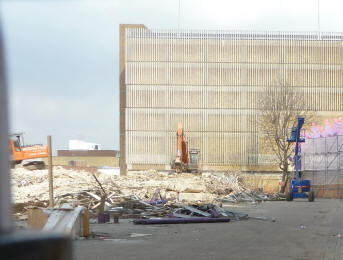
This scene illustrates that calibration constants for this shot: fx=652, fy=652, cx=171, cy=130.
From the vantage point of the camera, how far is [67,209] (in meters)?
15.2

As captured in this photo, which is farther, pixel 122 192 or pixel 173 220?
pixel 122 192

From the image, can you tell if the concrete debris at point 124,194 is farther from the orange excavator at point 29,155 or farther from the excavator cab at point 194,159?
the excavator cab at point 194,159

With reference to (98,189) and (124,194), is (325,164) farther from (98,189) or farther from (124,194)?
(98,189)

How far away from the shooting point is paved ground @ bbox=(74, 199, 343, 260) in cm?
1264

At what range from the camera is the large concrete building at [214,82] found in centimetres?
7306

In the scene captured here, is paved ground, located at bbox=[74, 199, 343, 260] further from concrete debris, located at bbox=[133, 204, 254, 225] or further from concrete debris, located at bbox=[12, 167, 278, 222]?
concrete debris, located at bbox=[12, 167, 278, 222]

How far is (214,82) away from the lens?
73.8 meters

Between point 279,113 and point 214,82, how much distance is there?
11.3 meters

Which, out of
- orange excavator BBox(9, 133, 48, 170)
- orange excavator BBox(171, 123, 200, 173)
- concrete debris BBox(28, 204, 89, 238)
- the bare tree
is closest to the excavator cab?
the bare tree

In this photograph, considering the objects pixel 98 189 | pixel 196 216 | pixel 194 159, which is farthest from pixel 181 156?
pixel 196 216

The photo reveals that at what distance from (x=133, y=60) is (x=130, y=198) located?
46970mm

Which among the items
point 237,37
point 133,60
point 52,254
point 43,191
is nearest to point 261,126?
point 237,37

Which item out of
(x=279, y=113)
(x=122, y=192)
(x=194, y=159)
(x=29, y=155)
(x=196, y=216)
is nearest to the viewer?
(x=196, y=216)

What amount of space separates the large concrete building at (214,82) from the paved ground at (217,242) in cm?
5156
